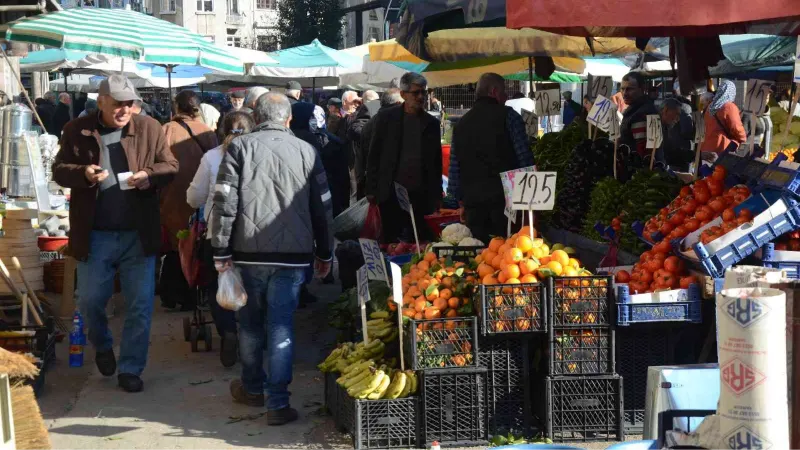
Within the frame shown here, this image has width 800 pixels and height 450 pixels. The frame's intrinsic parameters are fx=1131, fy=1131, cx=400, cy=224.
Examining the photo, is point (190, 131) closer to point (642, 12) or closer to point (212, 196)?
point (212, 196)

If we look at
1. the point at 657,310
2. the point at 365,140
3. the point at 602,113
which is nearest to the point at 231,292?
the point at 657,310

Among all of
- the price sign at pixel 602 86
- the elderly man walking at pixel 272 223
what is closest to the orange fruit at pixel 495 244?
the elderly man walking at pixel 272 223

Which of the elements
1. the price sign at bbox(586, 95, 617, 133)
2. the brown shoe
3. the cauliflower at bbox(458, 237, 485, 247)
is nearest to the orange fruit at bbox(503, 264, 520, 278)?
the cauliflower at bbox(458, 237, 485, 247)

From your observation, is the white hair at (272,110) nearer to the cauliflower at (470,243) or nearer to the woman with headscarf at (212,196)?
the woman with headscarf at (212,196)

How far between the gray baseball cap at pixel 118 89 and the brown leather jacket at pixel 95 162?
0.26 metres

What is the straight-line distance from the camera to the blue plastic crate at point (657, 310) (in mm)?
6199

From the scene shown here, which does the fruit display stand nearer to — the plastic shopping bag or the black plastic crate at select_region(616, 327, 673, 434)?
the plastic shopping bag

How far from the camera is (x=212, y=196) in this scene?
746cm

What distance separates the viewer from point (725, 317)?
7.90 feet

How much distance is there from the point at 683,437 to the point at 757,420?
1.09 feet

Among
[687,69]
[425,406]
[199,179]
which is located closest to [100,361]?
[199,179]

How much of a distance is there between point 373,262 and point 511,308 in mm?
982

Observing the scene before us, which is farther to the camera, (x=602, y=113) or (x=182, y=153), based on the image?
(x=182, y=153)

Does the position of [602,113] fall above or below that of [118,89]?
below
